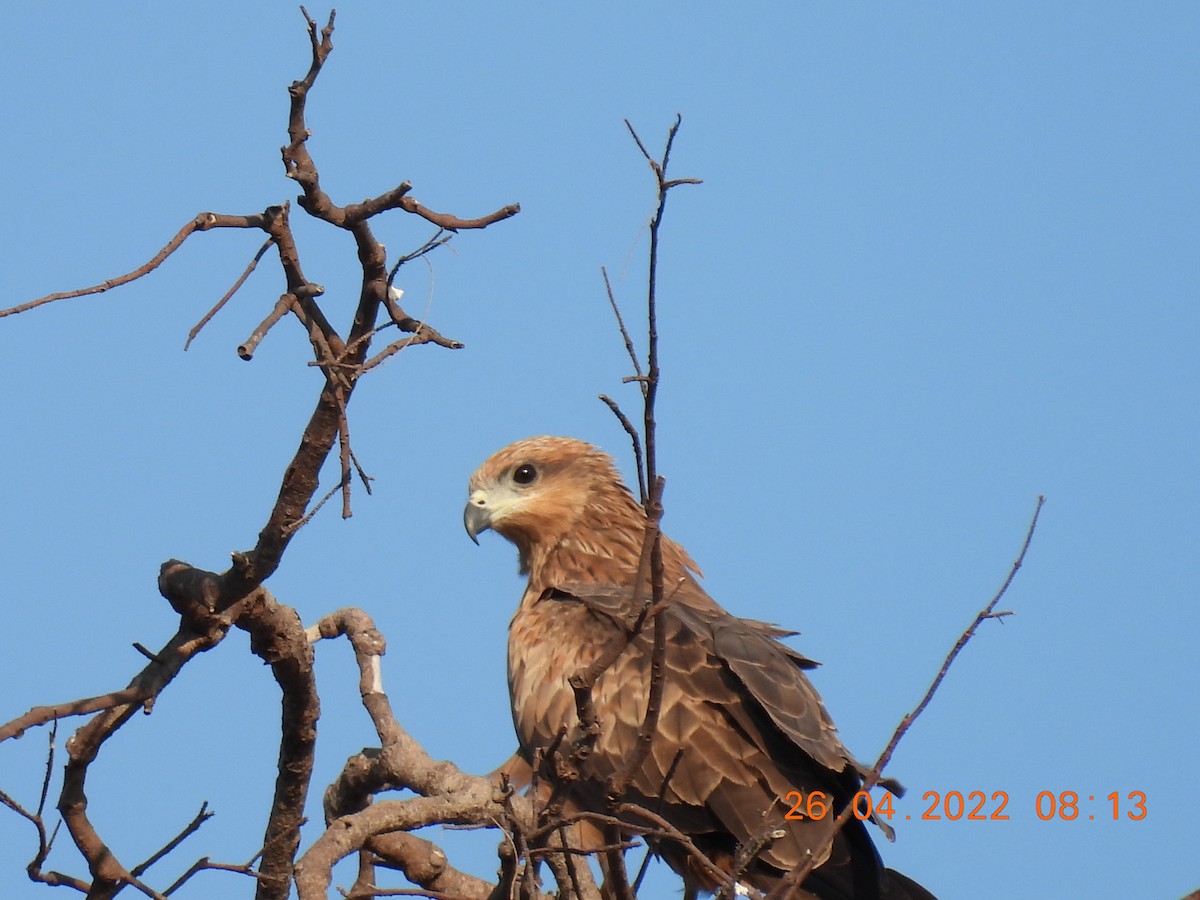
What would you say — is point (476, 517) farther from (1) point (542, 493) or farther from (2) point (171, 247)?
(2) point (171, 247)

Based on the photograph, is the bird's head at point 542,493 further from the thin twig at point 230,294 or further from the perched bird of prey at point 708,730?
the thin twig at point 230,294

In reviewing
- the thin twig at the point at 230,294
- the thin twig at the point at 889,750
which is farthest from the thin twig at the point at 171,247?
the thin twig at the point at 889,750

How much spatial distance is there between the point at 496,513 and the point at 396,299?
10.4 feet

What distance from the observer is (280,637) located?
462cm

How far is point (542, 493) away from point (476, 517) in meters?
0.35

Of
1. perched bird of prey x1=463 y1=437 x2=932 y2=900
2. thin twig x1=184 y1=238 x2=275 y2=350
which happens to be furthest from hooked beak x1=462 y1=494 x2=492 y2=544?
thin twig x1=184 y1=238 x2=275 y2=350

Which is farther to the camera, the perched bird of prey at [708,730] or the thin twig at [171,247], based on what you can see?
the perched bird of prey at [708,730]

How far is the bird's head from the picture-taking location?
702 cm

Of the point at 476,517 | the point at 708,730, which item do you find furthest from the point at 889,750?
the point at 476,517

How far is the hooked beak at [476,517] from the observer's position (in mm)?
6992

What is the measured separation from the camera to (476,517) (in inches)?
276

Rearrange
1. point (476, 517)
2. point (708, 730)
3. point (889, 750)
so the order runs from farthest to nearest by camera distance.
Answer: point (476, 517) → point (708, 730) → point (889, 750)

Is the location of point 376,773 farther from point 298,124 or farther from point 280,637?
point 298,124

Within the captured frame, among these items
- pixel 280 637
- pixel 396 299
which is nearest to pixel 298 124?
pixel 396 299
